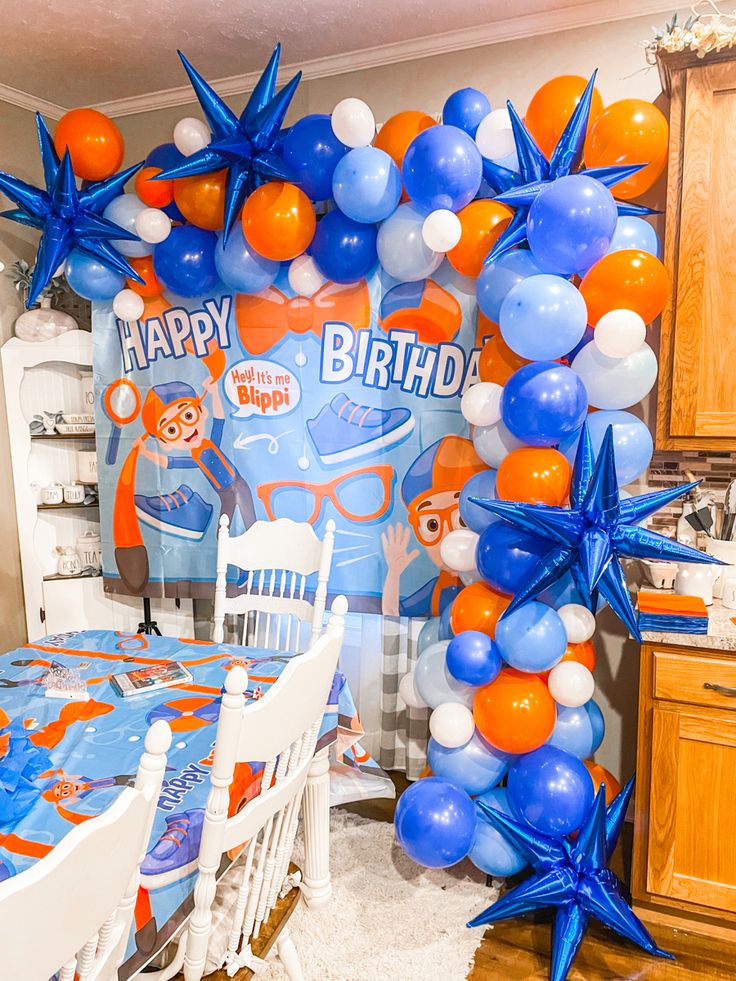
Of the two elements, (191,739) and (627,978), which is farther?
(627,978)

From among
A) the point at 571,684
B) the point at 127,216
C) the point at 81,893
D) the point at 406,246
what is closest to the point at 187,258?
the point at 127,216

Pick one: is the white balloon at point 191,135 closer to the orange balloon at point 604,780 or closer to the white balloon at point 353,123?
the white balloon at point 353,123

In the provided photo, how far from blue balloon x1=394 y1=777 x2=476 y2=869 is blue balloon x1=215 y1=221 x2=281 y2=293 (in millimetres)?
1695

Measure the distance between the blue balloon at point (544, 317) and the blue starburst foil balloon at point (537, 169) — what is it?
19 centimetres

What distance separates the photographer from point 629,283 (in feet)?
6.11

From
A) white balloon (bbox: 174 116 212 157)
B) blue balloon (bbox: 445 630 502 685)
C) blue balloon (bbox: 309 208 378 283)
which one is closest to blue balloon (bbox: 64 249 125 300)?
white balloon (bbox: 174 116 212 157)

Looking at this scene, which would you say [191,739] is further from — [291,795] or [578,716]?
[578,716]

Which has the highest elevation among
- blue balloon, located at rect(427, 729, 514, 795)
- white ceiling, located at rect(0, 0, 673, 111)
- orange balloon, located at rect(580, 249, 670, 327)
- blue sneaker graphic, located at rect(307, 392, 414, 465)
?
white ceiling, located at rect(0, 0, 673, 111)

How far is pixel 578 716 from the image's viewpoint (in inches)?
82.5

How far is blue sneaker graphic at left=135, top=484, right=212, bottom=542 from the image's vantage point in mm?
2914

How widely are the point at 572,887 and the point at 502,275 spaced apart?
1.61 meters

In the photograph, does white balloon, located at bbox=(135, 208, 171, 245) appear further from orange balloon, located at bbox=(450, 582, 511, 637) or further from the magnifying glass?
orange balloon, located at bbox=(450, 582, 511, 637)

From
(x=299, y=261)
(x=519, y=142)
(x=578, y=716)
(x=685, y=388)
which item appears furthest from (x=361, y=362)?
(x=578, y=716)

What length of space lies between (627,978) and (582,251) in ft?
6.02
